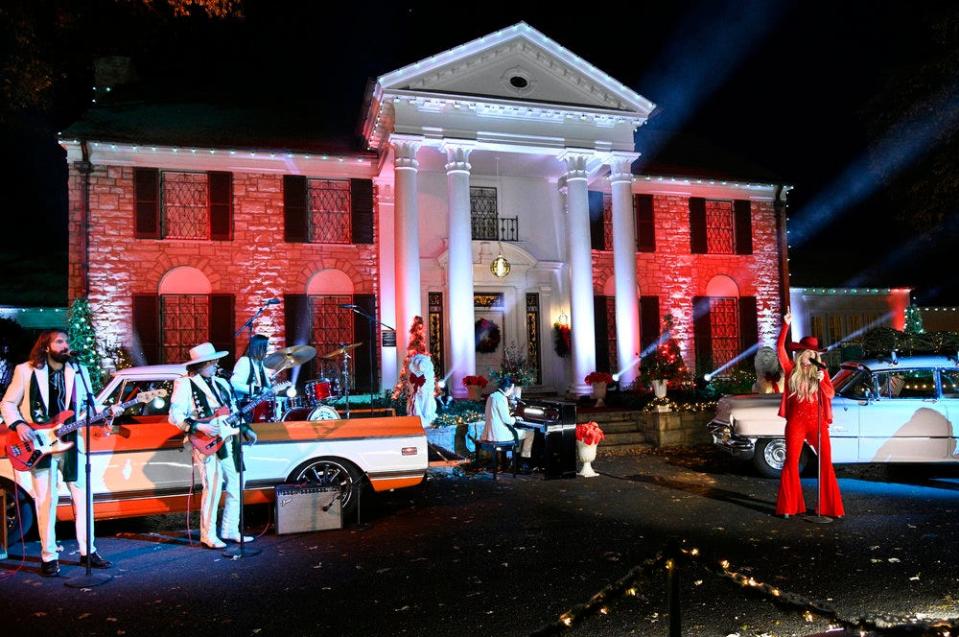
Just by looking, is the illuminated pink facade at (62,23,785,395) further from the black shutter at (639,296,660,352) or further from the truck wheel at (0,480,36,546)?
the truck wheel at (0,480,36,546)

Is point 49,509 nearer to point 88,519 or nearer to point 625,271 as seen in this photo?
point 88,519

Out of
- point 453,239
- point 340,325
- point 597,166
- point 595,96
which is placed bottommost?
point 340,325

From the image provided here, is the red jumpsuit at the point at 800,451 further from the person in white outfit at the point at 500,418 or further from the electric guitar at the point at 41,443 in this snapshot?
the electric guitar at the point at 41,443

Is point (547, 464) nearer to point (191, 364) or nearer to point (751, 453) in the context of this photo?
point (751, 453)

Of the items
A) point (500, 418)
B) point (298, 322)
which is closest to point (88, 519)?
point (500, 418)

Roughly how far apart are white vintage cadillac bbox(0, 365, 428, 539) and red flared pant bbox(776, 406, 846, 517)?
13.3 ft

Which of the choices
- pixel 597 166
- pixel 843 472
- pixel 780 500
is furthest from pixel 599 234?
pixel 780 500

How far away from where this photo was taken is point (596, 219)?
766 inches

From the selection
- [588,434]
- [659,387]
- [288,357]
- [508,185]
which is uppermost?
[508,185]

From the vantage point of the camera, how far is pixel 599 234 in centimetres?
1948

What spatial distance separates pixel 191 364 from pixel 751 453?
7.76 meters

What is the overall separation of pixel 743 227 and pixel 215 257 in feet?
49.4

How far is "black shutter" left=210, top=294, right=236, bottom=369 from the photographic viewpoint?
1641 cm

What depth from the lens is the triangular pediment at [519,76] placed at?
15438 mm
